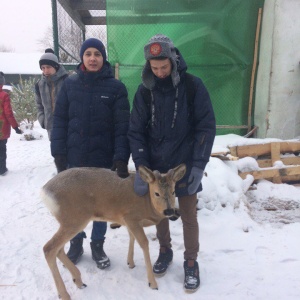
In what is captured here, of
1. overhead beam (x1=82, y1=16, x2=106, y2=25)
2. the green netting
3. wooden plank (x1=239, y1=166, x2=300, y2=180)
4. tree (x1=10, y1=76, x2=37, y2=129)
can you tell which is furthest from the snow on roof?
wooden plank (x1=239, y1=166, x2=300, y2=180)

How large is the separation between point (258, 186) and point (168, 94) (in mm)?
3683

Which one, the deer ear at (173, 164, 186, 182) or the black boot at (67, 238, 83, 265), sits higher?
the deer ear at (173, 164, 186, 182)

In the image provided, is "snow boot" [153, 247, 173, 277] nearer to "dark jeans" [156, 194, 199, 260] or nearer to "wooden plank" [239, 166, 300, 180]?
"dark jeans" [156, 194, 199, 260]

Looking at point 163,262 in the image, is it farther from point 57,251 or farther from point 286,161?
point 286,161

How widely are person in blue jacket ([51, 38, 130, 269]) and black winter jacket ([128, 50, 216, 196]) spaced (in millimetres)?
257

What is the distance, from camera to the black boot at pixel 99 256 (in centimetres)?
372

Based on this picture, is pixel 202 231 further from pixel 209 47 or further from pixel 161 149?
pixel 209 47

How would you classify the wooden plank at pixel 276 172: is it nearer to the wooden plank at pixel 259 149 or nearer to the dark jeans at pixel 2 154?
the wooden plank at pixel 259 149

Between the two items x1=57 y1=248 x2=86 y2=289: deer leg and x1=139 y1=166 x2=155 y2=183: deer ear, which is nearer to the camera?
x1=139 y1=166 x2=155 y2=183: deer ear

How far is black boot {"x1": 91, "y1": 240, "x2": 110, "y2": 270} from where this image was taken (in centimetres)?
372

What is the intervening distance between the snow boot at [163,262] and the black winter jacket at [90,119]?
3.83 feet

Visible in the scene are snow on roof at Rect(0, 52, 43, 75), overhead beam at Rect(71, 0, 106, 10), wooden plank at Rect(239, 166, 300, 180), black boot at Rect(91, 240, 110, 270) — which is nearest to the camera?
black boot at Rect(91, 240, 110, 270)

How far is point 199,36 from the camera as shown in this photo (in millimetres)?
7172

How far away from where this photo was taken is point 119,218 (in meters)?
3.32
